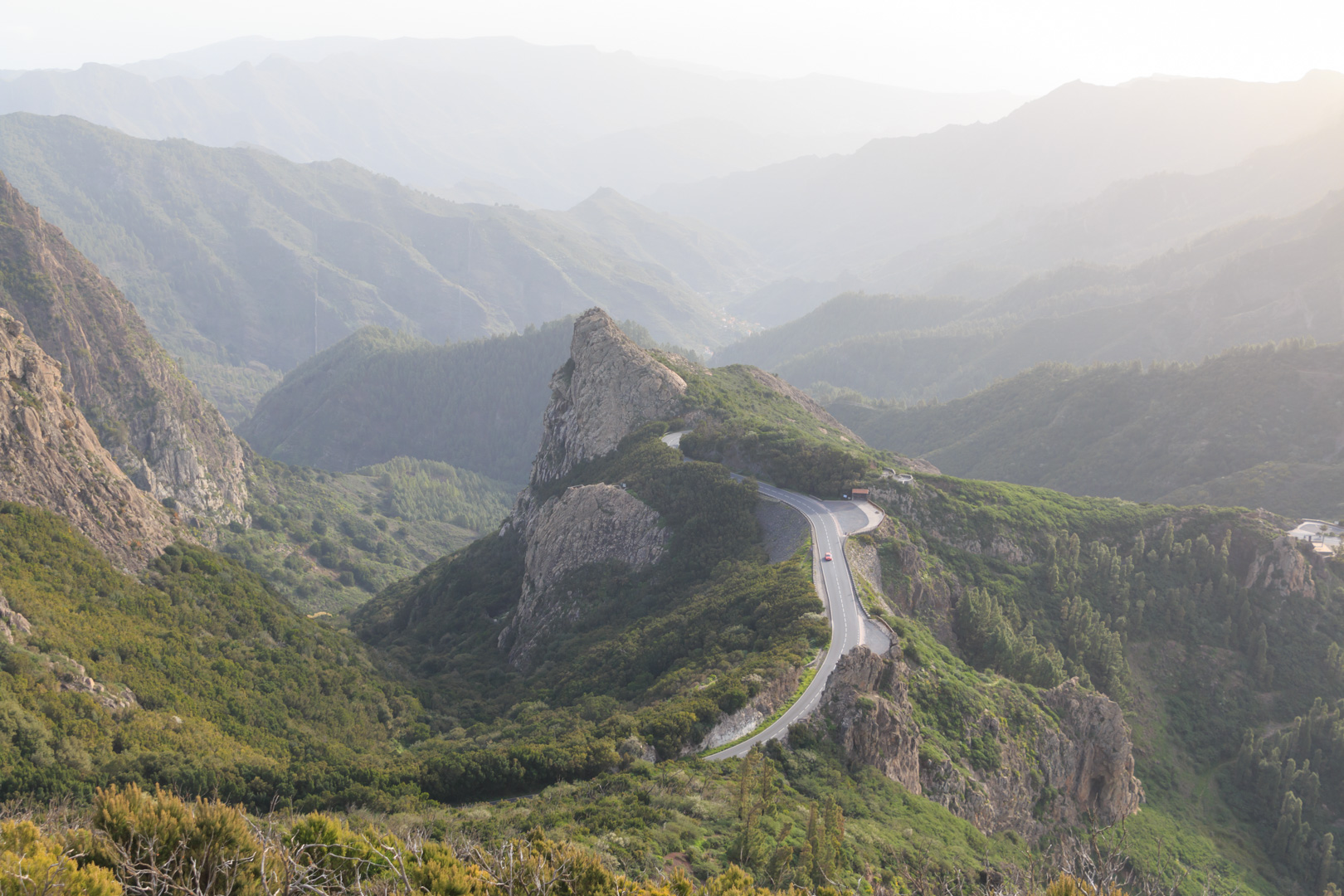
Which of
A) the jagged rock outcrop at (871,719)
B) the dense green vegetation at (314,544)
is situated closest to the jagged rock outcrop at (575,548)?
the jagged rock outcrop at (871,719)

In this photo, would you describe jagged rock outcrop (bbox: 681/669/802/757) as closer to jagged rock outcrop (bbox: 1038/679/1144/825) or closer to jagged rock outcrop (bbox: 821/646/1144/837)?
jagged rock outcrop (bbox: 821/646/1144/837)

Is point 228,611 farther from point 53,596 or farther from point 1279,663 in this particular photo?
point 1279,663

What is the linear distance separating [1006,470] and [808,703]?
154510 mm

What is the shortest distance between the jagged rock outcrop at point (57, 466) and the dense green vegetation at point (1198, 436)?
147211mm

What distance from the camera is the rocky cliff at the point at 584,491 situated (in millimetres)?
81625

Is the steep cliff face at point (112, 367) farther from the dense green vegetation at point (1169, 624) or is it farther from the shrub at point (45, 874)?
the shrub at point (45, 874)

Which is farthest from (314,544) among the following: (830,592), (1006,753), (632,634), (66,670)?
(1006,753)

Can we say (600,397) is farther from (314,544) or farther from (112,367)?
(112,367)

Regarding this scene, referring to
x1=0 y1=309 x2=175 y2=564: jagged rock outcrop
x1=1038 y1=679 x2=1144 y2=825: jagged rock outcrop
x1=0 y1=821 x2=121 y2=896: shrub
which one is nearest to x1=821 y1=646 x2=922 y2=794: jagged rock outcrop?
x1=1038 y1=679 x2=1144 y2=825: jagged rock outcrop

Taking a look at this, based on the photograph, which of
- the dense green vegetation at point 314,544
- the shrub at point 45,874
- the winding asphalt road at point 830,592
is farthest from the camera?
the dense green vegetation at point 314,544

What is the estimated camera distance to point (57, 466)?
209 ft

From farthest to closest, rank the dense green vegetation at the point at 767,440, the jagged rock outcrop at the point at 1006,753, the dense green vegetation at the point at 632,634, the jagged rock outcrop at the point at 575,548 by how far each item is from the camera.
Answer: the dense green vegetation at the point at 767,440 < the jagged rock outcrop at the point at 575,548 < the dense green vegetation at the point at 632,634 < the jagged rock outcrop at the point at 1006,753

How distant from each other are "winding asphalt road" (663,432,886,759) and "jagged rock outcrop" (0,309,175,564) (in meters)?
52.3

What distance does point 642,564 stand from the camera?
79.6 meters
